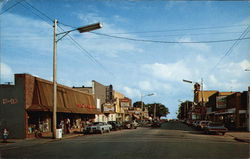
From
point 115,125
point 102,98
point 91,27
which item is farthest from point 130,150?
point 102,98

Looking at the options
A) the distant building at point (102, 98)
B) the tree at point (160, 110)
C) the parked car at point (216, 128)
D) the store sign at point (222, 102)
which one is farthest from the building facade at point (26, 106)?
the tree at point (160, 110)

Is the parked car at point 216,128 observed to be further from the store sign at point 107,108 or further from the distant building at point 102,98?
the store sign at point 107,108

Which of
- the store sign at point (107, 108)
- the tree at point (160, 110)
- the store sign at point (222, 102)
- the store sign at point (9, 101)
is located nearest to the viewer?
the store sign at point (9, 101)

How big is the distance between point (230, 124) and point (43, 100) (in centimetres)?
3171

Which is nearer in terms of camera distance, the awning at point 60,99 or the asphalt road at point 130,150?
the asphalt road at point 130,150

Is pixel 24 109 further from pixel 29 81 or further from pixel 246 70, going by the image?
pixel 246 70

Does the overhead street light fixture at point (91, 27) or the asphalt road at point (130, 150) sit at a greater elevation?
the overhead street light fixture at point (91, 27)

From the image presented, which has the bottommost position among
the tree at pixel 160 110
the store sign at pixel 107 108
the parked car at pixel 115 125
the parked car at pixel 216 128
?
the tree at pixel 160 110

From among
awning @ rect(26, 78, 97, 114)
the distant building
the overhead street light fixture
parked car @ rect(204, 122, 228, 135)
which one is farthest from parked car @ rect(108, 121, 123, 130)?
the overhead street light fixture

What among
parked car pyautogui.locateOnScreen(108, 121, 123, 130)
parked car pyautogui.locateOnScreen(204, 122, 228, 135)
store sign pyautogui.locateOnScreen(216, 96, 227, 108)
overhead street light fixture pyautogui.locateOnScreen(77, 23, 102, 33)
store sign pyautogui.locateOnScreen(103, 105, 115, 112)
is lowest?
parked car pyautogui.locateOnScreen(108, 121, 123, 130)

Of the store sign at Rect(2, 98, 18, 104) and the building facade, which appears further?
the store sign at Rect(2, 98, 18, 104)

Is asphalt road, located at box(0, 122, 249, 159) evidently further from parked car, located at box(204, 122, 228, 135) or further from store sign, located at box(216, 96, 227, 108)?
store sign, located at box(216, 96, 227, 108)

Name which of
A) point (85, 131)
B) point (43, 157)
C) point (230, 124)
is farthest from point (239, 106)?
point (43, 157)

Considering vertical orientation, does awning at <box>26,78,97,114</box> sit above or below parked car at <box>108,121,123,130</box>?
above
